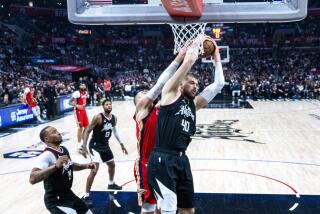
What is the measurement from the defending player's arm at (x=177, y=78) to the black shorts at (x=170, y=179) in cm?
49

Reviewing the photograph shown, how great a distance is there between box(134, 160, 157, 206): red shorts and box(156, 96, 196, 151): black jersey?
978 millimetres

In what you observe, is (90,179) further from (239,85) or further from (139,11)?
(239,85)

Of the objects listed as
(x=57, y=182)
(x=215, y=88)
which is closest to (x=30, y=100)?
(x=57, y=182)

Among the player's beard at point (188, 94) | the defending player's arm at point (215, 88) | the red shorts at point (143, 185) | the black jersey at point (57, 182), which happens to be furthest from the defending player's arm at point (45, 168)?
the defending player's arm at point (215, 88)

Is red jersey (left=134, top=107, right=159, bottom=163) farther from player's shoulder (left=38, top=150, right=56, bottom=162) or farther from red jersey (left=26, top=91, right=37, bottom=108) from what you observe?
red jersey (left=26, top=91, right=37, bottom=108)

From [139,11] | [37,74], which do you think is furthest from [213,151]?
[37,74]

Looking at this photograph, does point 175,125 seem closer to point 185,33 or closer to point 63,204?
point 63,204

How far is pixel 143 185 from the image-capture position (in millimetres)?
4449

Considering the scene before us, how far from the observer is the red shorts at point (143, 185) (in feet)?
14.1

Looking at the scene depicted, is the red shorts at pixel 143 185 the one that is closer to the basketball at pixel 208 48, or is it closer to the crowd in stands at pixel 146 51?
the basketball at pixel 208 48

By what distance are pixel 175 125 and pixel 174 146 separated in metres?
0.19

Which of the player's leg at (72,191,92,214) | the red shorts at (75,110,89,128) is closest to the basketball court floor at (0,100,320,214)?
the red shorts at (75,110,89,128)

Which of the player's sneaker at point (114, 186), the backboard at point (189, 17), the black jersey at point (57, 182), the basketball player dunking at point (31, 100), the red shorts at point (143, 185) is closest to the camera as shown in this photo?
the black jersey at point (57, 182)

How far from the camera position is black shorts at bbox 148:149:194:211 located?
3.43 metres
